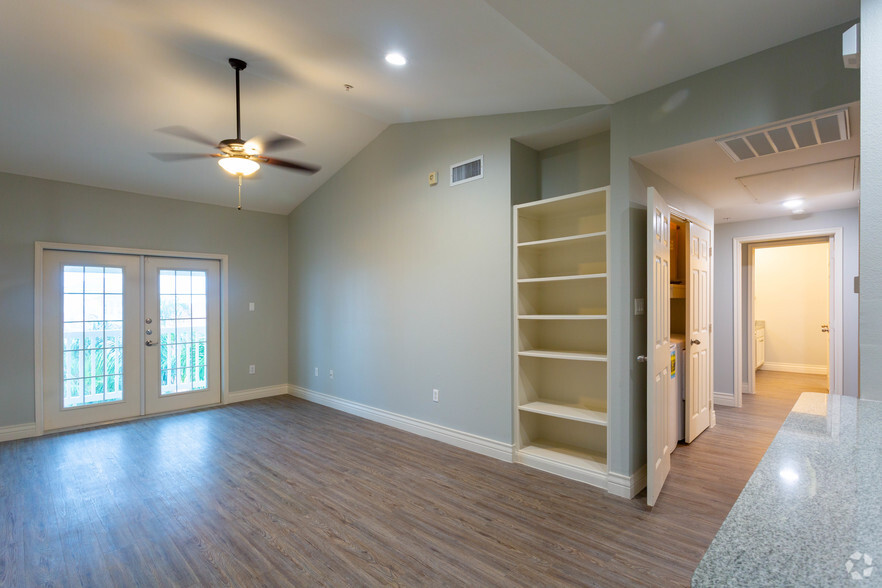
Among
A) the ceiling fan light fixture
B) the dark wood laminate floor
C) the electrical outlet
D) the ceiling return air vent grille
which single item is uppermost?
the ceiling fan light fixture

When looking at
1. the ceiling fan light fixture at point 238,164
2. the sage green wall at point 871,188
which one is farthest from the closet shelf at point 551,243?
the ceiling fan light fixture at point 238,164

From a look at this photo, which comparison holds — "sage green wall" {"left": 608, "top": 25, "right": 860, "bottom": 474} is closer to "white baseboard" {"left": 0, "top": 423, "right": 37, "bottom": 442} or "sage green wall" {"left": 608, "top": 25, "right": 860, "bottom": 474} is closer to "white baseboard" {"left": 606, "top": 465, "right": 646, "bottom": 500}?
"white baseboard" {"left": 606, "top": 465, "right": 646, "bottom": 500}

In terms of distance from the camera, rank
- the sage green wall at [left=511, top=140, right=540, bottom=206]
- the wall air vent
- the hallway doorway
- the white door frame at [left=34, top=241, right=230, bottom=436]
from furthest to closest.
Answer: the hallway doorway, the white door frame at [left=34, top=241, right=230, bottom=436], the wall air vent, the sage green wall at [left=511, top=140, right=540, bottom=206]

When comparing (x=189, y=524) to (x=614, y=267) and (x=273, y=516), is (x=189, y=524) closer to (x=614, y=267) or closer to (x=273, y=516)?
(x=273, y=516)

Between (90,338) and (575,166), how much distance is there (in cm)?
556

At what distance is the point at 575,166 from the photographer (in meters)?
3.66

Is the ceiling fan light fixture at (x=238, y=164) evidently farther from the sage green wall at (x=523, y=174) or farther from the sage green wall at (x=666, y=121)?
the sage green wall at (x=666, y=121)

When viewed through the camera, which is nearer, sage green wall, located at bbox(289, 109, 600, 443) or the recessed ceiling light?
the recessed ceiling light

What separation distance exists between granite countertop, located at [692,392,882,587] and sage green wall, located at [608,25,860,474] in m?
1.77

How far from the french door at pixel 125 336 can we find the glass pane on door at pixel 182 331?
0.01 meters

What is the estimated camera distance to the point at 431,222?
13.9 feet

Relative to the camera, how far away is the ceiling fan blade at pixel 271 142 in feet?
11.9

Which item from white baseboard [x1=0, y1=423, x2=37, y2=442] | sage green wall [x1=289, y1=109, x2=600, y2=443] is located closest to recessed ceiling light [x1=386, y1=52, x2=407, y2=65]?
sage green wall [x1=289, y1=109, x2=600, y2=443]

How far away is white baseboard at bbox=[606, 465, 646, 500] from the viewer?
115 inches
